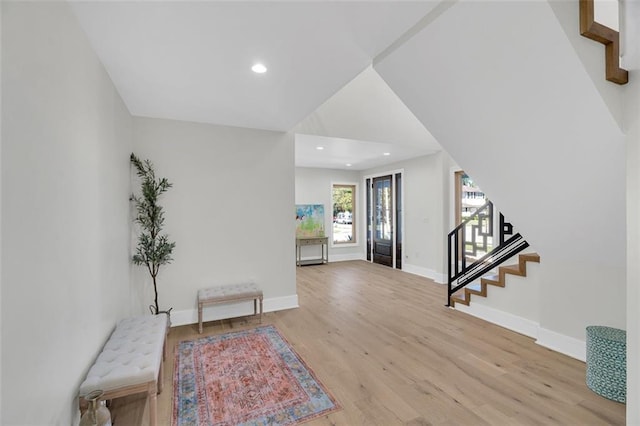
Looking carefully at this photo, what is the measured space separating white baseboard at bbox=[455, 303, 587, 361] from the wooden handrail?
247 centimetres

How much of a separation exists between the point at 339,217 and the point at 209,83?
6.18m

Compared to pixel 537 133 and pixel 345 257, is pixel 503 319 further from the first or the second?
pixel 345 257

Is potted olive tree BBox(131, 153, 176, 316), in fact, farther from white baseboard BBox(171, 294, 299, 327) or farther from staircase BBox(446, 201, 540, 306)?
staircase BBox(446, 201, 540, 306)

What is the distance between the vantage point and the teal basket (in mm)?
2189

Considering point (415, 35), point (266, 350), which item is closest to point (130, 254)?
point (266, 350)

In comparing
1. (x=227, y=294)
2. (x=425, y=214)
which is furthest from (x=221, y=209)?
(x=425, y=214)

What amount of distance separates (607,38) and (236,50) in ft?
7.48

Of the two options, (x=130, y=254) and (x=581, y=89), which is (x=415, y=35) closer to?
(x=581, y=89)

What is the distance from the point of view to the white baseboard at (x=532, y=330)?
2.88m

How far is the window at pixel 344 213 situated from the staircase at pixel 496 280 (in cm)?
427

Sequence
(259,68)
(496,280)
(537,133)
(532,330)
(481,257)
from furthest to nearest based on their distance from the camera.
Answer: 1. (481,257)
2. (496,280)
3. (532,330)
4. (259,68)
5. (537,133)

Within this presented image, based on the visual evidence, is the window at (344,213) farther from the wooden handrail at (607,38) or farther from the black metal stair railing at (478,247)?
the wooden handrail at (607,38)

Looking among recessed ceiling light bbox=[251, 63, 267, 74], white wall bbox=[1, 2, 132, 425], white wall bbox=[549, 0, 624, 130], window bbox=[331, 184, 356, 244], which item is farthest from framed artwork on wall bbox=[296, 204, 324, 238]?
white wall bbox=[549, 0, 624, 130]

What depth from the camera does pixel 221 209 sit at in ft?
13.1
